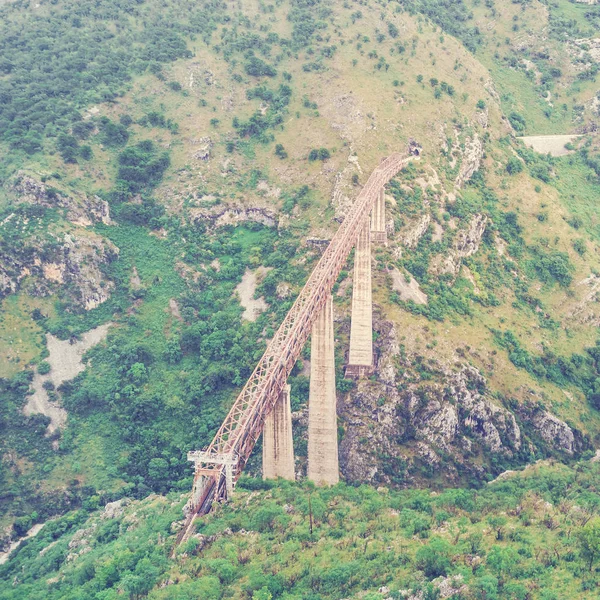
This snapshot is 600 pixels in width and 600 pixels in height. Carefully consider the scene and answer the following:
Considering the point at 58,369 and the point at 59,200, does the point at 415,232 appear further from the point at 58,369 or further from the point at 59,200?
the point at 59,200

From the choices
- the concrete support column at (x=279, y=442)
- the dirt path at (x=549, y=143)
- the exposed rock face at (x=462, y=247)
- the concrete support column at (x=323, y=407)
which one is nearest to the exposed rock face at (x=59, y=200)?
the concrete support column at (x=323, y=407)

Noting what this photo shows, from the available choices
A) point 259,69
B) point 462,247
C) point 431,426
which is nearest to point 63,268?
point 431,426

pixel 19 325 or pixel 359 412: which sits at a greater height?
pixel 19 325

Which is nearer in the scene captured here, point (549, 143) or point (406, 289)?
point (406, 289)

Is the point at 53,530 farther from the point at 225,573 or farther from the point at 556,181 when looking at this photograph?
the point at 556,181

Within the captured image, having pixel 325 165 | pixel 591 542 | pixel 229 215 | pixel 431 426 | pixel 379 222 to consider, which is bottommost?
pixel 431 426

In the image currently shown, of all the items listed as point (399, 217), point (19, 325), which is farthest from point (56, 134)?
point (399, 217)
